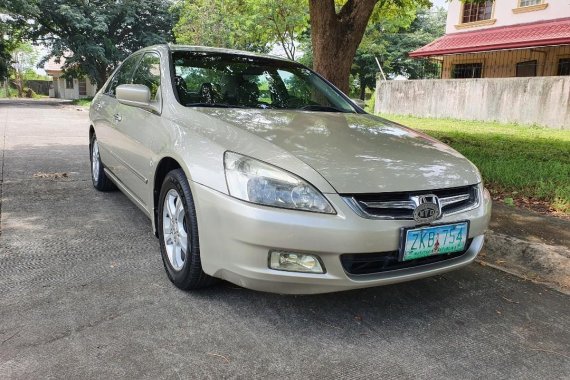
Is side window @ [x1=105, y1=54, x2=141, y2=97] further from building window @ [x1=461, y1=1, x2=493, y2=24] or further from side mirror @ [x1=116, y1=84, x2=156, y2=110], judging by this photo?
building window @ [x1=461, y1=1, x2=493, y2=24]

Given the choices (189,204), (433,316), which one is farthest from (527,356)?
(189,204)

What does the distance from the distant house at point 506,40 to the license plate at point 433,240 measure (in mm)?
16030

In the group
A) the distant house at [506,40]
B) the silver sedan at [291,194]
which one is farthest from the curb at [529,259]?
the distant house at [506,40]

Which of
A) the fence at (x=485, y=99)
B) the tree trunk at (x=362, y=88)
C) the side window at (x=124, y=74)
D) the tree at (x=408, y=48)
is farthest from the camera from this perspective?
the tree trunk at (x=362, y=88)

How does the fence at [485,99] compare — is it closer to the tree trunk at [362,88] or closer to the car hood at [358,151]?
the car hood at [358,151]

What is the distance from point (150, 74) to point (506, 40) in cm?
→ 1747

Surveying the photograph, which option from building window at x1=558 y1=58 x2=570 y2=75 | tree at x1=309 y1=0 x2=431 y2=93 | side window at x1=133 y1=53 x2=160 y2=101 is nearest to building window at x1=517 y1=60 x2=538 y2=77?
building window at x1=558 y1=58 x2=570 y2=75

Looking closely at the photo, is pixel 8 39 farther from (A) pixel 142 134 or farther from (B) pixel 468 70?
(A) pixel 142 134

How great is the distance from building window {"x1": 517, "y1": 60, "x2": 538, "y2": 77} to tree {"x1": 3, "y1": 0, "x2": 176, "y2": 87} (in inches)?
755

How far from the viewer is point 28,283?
9.15 feet

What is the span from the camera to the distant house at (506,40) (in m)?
17.2

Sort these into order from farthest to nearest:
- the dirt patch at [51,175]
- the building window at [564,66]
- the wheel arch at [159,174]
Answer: the building window at [564,66] < the dirt patch at [51,175] < the wheel arch at [159,174]

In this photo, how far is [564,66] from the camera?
17719mm

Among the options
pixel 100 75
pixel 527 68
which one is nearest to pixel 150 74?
pixel 527 68
